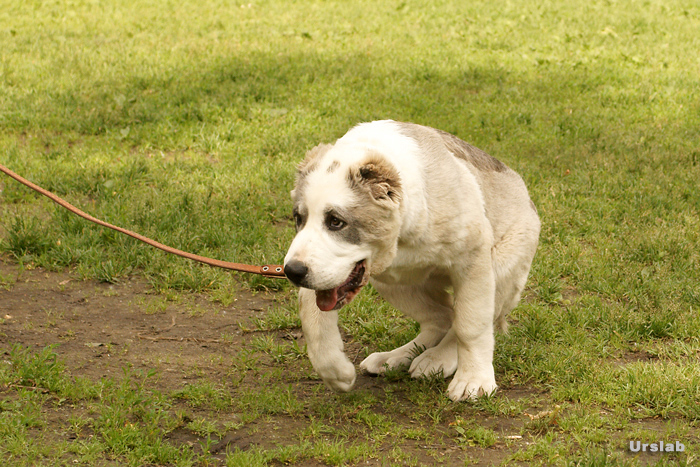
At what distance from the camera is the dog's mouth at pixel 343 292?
3.80 metres

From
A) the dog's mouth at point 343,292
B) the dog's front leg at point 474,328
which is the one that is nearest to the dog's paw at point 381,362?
the dog's front leg at point 474,328

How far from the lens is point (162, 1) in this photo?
49.0 ft

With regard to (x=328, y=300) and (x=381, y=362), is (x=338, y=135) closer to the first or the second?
(x=381, y=362)

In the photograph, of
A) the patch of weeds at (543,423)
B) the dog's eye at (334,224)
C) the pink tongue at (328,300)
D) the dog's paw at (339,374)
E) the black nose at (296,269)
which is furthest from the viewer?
the dog's paw at (339,374)

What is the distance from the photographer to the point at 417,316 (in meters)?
4.97

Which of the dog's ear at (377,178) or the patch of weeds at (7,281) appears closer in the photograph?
the dog's ear at (377,178)

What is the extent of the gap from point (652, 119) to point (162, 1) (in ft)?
32.1

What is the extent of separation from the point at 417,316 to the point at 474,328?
2.20ft

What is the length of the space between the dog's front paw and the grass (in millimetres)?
157

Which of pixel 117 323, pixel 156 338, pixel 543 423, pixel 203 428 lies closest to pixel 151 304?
pixel 117 323

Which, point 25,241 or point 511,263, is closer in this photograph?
point 511,263

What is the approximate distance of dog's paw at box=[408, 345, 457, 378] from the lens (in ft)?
15.3

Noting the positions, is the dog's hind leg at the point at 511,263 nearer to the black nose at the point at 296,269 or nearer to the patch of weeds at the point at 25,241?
the black nose at the point at 296,269

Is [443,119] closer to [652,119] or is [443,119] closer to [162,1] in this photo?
[652,119]
